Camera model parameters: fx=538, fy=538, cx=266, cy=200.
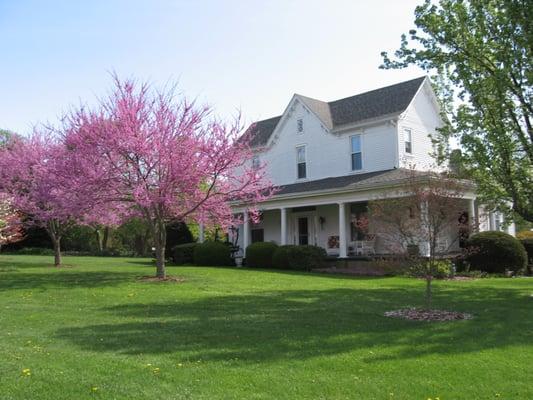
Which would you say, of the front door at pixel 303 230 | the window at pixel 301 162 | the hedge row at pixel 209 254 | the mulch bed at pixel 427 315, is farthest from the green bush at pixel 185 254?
the mulch bed at pixel 427 315

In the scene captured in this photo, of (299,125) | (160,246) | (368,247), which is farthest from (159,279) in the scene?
(299,125)

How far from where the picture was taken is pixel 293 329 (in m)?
8.86

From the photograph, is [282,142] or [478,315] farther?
[282,142]

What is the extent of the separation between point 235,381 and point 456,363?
2.87m

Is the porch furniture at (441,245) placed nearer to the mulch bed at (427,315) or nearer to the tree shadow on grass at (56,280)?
the mulch bed at (427,315)

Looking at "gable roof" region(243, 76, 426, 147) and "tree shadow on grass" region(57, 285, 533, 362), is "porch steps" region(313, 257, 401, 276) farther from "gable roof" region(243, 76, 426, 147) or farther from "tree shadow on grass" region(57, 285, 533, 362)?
"tree shadow on grass" region(57, 285, 533, 362)

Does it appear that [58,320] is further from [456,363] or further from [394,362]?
[456,363]

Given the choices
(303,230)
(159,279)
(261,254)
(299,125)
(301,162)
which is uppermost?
(299,125)

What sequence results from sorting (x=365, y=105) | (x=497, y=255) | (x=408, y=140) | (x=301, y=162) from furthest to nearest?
1. (x=301, y=162)
2. (x=365, y=105)
3. (x=408, y=140)
4. (x=497, y=255)

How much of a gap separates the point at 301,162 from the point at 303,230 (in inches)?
141

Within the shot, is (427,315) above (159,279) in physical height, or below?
below

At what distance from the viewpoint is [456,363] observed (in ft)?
22.3

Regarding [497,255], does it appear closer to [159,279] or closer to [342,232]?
[342,232]

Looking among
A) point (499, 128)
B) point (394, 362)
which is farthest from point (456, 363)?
point (499, 128)
